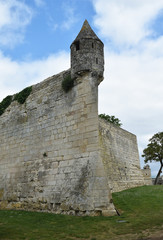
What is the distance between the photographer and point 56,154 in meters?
9.36

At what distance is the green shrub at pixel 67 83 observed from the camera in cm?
959

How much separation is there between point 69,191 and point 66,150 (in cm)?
164

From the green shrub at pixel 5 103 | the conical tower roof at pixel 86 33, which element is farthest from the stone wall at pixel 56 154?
the conical tower roof at pixel 86 33

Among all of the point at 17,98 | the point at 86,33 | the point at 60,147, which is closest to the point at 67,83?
the point at 86,33

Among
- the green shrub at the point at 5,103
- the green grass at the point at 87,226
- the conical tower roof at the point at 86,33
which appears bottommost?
the green grass at the point at 87,226

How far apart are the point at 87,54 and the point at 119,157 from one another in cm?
1052

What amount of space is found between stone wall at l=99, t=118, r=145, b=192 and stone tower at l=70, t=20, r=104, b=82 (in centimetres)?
704

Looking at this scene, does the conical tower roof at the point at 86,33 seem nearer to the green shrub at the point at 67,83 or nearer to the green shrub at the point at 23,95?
the green shrub at the point at 67,83

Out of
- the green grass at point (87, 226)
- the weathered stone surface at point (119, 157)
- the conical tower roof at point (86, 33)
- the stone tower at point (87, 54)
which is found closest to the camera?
the green grass at point (87, 226)

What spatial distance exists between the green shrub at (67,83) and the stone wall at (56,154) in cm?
20

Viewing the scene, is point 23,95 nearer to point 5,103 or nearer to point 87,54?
point 5,103

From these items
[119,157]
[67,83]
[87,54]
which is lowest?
[119,157]

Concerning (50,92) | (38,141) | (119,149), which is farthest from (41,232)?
(119,149)

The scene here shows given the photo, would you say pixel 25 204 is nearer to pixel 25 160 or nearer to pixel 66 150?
pixel 25 160
